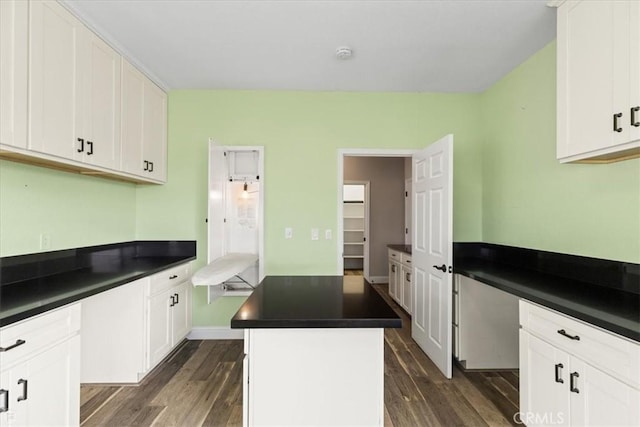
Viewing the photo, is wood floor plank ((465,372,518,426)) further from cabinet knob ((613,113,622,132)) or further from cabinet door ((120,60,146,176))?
cabinet door ((120,60,146,176))

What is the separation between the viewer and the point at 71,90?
1976mm

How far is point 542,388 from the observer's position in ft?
5.49

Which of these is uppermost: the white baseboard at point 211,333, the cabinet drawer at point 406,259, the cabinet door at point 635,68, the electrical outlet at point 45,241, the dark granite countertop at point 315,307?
the cabinet door at point 635,68

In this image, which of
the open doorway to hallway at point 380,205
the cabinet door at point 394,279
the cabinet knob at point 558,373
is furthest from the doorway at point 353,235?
the cabinet knob at point 558,373

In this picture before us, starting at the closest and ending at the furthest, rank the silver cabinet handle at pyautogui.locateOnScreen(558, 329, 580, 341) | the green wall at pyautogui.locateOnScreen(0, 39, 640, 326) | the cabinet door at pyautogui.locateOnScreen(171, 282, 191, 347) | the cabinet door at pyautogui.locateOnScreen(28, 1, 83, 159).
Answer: the silver cabinet handle at pyautogui.locateOnScreen(558, 329, 580, 341) → the cabinet door at pyautogui.locateOnScreen(28, 1, 83, 159) → the cabinet door at pyautogui.locateOnScreen(171, 282, 191, 347) → the green wall at pyautogui.locateOnScreen(0, 39, 640, 326)

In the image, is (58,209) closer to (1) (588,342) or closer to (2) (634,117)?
(1) (588,342)

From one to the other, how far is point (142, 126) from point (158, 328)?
185cm

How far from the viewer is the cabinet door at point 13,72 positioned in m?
1.53

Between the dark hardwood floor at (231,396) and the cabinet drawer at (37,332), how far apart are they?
86 centimetres

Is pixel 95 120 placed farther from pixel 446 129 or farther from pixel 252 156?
pixel 446 129

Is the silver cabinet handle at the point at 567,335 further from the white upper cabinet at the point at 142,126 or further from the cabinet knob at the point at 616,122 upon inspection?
the white upper cabinet at the point at 142,126

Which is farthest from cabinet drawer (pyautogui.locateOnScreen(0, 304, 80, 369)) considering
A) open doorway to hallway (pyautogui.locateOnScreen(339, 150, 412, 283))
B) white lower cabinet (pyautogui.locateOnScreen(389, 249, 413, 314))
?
open doorway to hallway (pyautogui.locateOnScreen(339, 150, 412, 283))

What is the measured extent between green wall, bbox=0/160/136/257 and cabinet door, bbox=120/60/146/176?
1.19ft

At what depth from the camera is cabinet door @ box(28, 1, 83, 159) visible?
1701 mm
